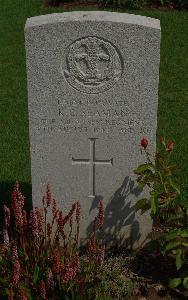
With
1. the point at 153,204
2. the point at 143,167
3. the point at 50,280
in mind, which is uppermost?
the point at 143,167

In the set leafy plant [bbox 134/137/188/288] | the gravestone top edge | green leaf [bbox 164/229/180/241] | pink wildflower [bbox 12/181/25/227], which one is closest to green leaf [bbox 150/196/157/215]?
leafy plant [bbox 134/137/188/288]

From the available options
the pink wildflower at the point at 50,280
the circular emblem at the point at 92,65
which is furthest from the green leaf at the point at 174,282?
the circular emblem at the point at 92,65

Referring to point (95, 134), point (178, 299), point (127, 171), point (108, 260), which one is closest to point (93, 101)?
point (95, 134)

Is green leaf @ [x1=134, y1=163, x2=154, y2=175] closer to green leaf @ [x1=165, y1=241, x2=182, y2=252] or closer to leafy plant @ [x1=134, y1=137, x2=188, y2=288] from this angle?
leafy plant @ [x1=134, y1=137, x2=188, y2=288]

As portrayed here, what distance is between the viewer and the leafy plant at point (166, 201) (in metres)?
4.37

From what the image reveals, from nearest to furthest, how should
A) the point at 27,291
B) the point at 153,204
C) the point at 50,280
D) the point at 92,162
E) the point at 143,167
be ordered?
the point at 50,280
the point at 27,291
the point at 153,204
the point at 143,167
the point at 92,162

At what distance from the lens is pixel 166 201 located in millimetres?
4539

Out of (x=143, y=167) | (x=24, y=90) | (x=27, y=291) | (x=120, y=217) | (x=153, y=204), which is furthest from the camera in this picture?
(x=24, y=90)

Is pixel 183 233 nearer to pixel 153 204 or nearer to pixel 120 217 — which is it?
pixel 153 204

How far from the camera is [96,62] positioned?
14.6ft

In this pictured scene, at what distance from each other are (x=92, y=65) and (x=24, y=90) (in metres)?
4.11

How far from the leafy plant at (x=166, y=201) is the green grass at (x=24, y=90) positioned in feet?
4.65

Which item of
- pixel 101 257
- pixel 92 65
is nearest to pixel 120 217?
pixel 101 257

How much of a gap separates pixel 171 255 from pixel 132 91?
1402 mm
